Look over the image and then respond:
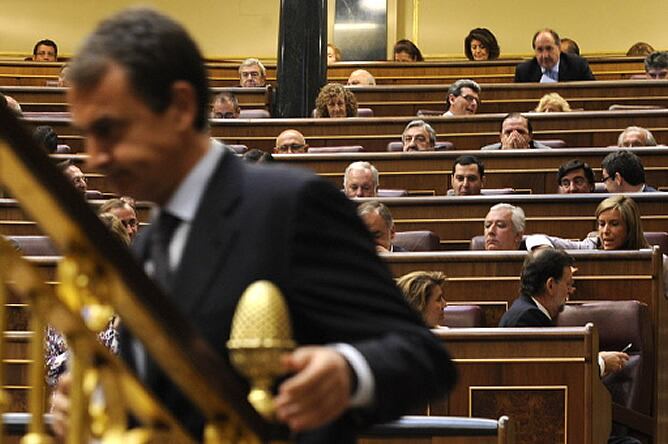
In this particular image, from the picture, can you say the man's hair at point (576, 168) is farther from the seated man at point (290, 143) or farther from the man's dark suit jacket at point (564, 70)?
the man's dark suit jacket at point (564, 70)

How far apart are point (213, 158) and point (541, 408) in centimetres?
409

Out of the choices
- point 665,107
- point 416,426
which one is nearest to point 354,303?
point 416,426

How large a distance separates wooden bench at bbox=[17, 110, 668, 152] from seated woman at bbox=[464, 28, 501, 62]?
3.76 m

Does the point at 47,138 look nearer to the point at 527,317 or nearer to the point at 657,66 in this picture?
the point at 527,317

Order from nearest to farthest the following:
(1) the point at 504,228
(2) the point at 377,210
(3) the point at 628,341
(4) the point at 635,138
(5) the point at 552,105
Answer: (3) the point at 628,341 → (2) the point at 377,210 → (1) the point at 504,228 → (4) the point at 635,138 → (5) the point at 552,105

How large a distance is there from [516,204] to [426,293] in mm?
2721

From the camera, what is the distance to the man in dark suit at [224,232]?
4.94 feet

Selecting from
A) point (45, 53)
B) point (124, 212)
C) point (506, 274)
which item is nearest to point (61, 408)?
point (124, 212)

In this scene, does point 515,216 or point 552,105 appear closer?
point 515,216

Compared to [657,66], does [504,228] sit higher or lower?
lower

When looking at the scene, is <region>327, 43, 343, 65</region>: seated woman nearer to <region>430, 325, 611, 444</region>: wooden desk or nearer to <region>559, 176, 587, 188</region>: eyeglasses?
<region>559, 176, 587, 188</region>: eyeglasses

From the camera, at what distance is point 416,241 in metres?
7.82

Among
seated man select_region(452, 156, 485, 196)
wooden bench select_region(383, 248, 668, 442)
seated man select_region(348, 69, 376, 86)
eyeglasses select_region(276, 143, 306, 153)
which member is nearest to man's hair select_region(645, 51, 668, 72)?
seated man select_region(348, 69, 376, 86)

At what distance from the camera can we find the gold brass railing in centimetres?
125
